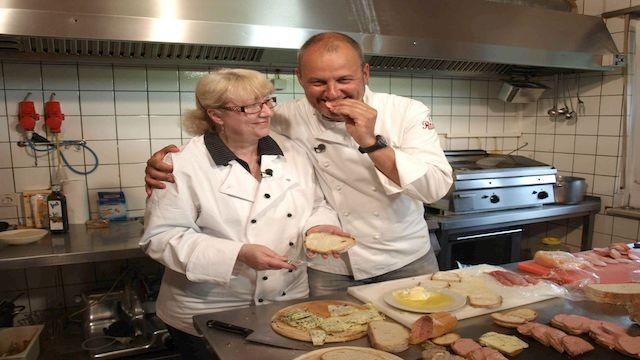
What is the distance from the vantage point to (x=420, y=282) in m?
1.60

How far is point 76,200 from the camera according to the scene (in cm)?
265

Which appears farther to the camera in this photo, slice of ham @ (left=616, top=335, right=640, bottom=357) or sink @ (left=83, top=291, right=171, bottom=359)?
sink @ (left=83, top=291, right=171, bottom=359)

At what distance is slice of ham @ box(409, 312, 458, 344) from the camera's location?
119 centimetres

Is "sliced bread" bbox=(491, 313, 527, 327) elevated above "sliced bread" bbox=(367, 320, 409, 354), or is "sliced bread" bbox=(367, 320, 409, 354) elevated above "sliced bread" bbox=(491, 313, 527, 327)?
"sliced bread" bbox=(491, 313, 527, 327)

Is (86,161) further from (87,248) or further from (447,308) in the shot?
(447,308)

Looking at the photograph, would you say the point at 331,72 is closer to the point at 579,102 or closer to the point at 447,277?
the point at 447,277

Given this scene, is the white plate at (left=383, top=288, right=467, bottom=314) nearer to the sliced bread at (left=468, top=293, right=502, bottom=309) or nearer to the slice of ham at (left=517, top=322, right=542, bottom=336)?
the sliced bread at (left=468, top=293, right=502, bottom=309)

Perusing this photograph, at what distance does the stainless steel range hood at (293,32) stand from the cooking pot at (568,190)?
31.8 inches

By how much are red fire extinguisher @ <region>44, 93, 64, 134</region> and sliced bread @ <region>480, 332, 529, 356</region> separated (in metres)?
2.41

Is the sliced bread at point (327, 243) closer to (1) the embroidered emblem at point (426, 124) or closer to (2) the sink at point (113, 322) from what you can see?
(1) the embroidered emblem at point (426, 124)

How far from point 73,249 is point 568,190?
316 centimetres

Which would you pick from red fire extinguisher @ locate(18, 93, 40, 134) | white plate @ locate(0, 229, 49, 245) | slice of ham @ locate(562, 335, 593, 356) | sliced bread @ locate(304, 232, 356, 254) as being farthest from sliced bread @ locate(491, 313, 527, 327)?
red fire extinguisher @ locate(18, 93, 40, 134)

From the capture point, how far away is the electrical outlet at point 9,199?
259cm

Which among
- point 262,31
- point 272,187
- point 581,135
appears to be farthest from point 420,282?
point 581,135
